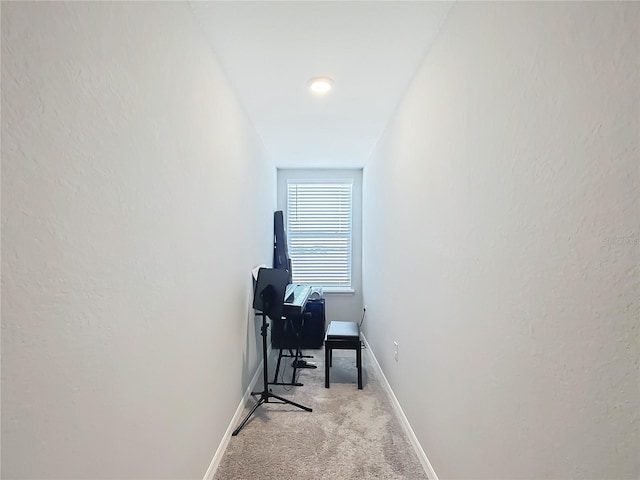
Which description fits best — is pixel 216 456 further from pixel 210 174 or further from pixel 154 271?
pixel 210 174

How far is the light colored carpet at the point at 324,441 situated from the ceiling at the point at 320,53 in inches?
95.3

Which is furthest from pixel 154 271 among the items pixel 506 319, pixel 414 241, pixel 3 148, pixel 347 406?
pixel 347 406

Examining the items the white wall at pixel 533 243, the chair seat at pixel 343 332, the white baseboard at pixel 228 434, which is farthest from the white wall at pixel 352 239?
the white wall at pixel 533 243

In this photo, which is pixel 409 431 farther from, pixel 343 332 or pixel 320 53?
pixel 320 53

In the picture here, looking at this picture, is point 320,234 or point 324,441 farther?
point 320,234

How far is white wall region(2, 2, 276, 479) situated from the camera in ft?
2.22

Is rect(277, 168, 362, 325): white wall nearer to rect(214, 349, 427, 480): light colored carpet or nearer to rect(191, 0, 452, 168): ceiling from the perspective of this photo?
rect(191, 0, 452, 168): ceiling

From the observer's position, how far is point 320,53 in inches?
76.0

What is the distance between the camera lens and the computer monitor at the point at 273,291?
260cm

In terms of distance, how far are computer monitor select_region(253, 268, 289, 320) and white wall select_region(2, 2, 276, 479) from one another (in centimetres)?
81

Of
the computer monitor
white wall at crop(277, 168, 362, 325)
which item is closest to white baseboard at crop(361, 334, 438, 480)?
the computer monitor

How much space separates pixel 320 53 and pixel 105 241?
1.60 m

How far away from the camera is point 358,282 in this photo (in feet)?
16.4

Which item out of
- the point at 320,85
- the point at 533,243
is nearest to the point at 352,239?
the point at 320,85
